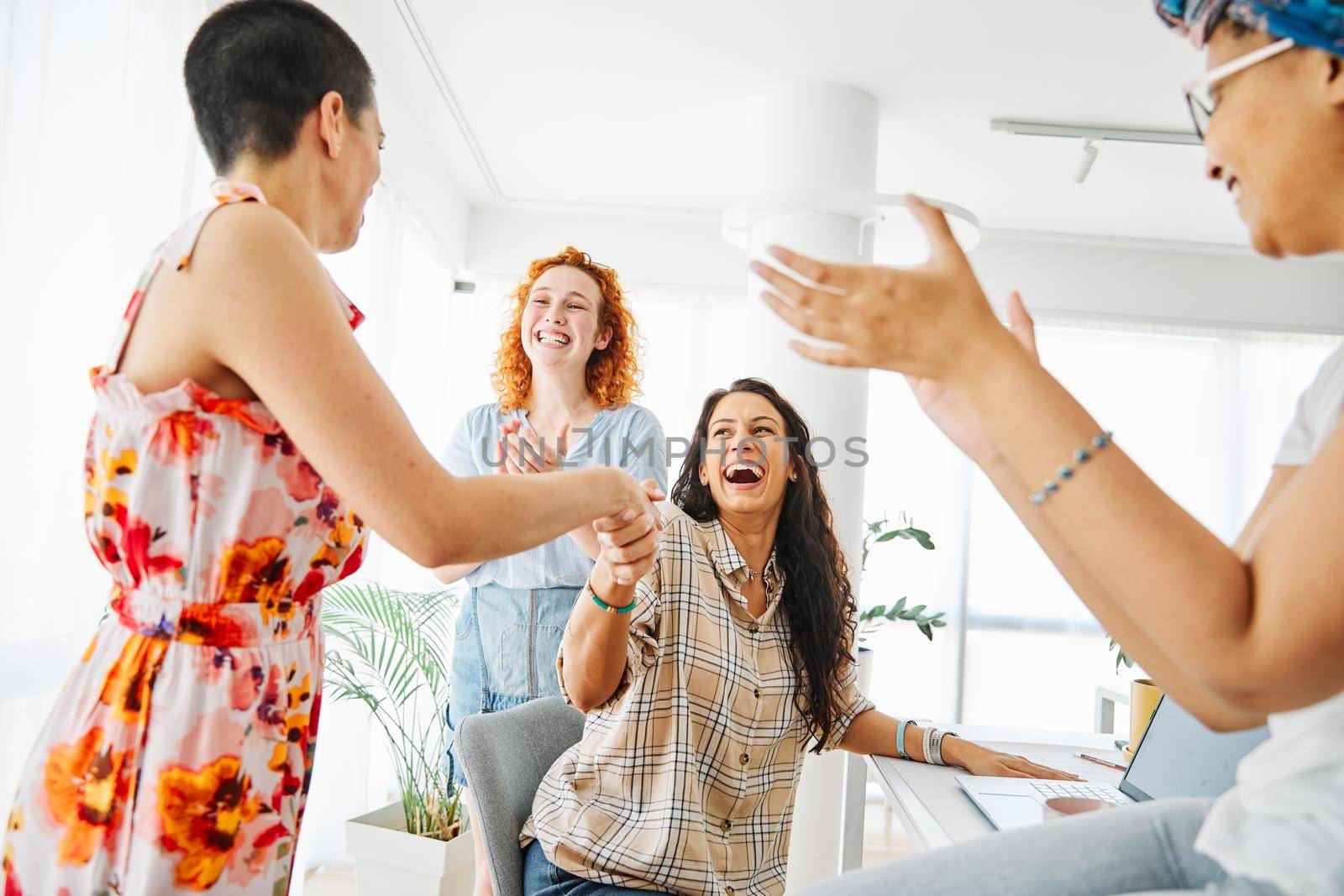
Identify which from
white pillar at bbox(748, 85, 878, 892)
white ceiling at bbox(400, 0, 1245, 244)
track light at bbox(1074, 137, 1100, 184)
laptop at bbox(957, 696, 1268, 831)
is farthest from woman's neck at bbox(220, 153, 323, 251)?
track light at bbox(1074, 137, 1100, 184)

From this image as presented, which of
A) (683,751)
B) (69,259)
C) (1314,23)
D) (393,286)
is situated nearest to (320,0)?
(393,286)

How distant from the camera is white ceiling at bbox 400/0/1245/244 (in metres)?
3.32

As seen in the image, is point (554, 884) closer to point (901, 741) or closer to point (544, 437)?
point (901, 741)

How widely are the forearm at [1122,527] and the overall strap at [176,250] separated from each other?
2.47 feet

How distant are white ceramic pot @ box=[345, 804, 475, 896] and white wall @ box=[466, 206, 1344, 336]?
11.5 ft

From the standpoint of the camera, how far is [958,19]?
3.26 meters

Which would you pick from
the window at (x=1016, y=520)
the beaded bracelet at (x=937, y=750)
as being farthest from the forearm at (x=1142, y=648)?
the window at (x=1016, y=520)

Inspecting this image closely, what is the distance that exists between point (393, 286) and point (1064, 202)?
3569 millimetres

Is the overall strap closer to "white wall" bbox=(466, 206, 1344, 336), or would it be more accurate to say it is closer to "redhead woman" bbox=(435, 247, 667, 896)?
"redhead woman" bbox=(435, 247, 667, 896)

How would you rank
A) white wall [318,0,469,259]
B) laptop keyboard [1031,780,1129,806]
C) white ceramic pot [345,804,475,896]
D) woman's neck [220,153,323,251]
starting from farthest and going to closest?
white wall [318,0,469,259]
white ceramic pot [345,804,475,896]
laptop keyboard [1031,780,1129,806]
woman's neck [220,153,323,251]

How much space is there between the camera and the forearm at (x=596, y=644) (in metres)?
1.48

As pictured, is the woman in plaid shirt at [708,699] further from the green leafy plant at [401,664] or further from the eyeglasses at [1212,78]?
the green leafy plant at [401,664]

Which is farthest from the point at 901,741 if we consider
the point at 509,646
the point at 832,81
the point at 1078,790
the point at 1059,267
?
the point at 1059,267

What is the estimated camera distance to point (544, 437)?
8.44ft
